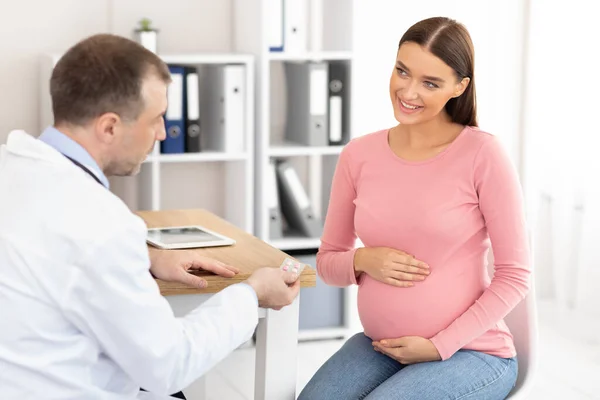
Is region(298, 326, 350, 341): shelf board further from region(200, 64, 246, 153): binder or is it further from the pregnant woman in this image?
the pregnant woman

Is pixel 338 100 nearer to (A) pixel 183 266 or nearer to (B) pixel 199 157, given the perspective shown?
(B) pixel 199 157

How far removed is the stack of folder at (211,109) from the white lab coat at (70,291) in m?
2.15

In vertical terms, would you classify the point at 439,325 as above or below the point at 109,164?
below

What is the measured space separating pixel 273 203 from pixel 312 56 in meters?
0.60

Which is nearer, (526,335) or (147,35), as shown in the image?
(526,335)

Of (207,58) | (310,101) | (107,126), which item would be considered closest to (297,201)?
(310,101)

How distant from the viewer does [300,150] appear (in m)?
3.74

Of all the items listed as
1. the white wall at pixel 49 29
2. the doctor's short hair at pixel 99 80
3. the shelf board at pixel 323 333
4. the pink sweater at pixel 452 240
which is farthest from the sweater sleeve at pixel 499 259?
the white wall at pixel 49 29

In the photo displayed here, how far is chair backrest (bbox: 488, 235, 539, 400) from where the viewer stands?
2.00m

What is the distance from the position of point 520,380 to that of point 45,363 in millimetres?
1048

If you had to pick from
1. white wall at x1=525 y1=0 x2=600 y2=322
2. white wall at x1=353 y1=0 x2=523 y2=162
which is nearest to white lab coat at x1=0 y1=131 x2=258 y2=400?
white wall at x1=353 y1=0 x2=523 y2=162

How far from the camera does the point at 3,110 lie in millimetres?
3693

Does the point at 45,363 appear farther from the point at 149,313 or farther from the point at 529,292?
the point at 529,292

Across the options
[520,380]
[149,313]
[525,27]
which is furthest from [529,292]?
[525,27]
